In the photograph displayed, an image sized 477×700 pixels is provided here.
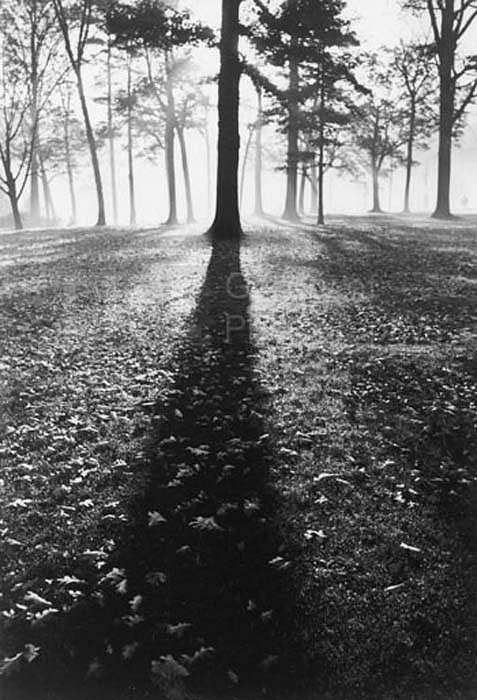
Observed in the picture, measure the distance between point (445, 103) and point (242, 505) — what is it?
27709 millimetres

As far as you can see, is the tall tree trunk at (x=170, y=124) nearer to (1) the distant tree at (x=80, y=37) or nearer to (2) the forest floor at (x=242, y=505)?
(1) the distant tree at (x=80, y=37)

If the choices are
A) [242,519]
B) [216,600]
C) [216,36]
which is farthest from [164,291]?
[216,36]

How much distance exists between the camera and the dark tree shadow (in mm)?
2795

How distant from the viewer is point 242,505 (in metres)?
4.05

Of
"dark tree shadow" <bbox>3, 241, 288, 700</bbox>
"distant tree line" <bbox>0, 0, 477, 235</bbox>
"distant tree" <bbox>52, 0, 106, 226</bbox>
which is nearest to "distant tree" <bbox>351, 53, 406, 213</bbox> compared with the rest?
"distant tree line" <bbox>0, 0, 477, 235</bbox>

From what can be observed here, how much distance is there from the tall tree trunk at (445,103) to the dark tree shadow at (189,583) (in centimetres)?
2511

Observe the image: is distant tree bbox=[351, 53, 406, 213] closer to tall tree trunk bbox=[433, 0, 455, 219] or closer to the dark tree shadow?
tall tree trunk bbox=[433, 0, 455, 219]

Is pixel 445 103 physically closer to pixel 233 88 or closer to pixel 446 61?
pixel 446 61

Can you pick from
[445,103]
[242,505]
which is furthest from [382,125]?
[242,505]

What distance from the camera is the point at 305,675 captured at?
9.04 ft

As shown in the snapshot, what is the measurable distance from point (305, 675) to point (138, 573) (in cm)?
123

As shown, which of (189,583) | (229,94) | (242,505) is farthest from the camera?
(229,94)

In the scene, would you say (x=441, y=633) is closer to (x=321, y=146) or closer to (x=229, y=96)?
(x=229, y=96)

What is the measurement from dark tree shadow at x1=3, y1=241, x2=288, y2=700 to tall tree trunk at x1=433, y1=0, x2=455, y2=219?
25113 millimetres
